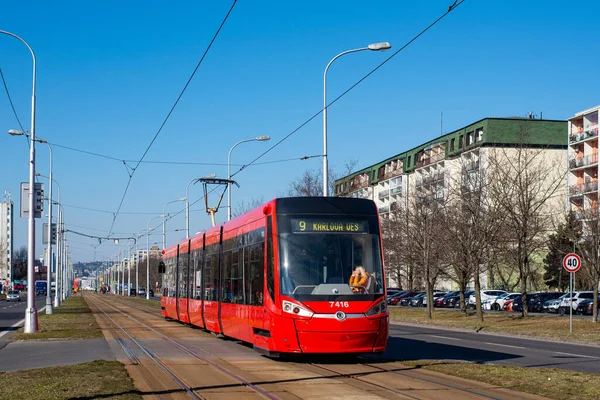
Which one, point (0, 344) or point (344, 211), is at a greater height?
point (344, 211)

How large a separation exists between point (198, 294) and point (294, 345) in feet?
38.5

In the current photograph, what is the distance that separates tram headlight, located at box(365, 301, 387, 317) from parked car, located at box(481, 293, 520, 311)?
142 feet

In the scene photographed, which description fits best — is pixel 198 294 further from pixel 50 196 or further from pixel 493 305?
pixel 493 305

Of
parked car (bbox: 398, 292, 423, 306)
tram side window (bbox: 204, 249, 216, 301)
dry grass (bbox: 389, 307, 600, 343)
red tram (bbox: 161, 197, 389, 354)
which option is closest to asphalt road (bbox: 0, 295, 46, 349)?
tram side window (bbox: 204, 249, 216, 301)

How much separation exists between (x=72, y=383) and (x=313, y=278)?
5.23 m

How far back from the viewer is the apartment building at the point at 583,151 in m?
77.8

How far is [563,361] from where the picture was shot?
63.2ft

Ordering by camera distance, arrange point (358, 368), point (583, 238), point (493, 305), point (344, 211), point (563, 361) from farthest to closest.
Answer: point (493, 305)
point (583, 238)
point (563, 361)
point (344, 211)
point (358, 368)

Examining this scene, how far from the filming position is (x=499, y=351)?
72.5 ft

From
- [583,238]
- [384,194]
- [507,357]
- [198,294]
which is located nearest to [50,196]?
[198,294]

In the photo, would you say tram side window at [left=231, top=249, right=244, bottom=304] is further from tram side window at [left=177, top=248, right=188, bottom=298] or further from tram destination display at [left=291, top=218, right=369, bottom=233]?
tram side window at [left=177, top=248, right=188, bottom=298]

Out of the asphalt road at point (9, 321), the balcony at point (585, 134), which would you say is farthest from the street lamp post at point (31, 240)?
the balcony at point (585, 134)

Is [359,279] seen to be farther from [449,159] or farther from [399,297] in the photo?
[449,159]

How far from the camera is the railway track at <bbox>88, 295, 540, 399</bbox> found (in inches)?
484
